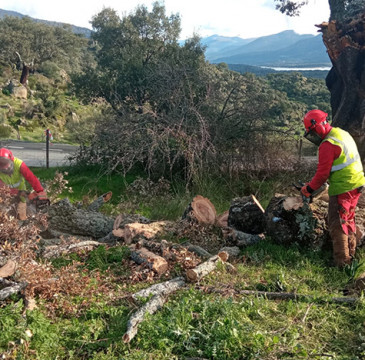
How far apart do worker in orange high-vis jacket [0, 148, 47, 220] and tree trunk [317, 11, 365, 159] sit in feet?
20.6

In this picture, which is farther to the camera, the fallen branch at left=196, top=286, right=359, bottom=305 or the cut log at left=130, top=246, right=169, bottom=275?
the cut log at left=130, top=246, right=169, bottom=275

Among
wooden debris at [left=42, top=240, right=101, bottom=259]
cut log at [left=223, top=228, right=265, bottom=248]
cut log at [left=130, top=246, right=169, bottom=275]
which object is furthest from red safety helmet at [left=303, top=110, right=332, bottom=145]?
wooden debris at [left=42, top=240, right=101, bottom=259]

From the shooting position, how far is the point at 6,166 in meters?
5.88

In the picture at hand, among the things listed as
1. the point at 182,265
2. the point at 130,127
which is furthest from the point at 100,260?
the point at 130,127

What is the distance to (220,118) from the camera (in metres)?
9.80

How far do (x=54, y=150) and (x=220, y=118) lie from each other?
58.5ft

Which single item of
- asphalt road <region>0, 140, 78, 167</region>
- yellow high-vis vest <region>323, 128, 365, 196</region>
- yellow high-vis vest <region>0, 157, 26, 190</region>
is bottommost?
asphalt road <region>0, 140, 78, 167</region>

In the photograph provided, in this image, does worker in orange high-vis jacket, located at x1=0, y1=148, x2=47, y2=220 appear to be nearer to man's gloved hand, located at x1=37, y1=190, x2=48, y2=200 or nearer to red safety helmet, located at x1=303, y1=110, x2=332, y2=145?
man's gloved hand, located at x1=37, y1=190, x2=48, y2=200

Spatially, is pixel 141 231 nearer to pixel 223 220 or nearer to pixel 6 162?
pixel 223 220

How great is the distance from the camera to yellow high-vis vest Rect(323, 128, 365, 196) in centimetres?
467

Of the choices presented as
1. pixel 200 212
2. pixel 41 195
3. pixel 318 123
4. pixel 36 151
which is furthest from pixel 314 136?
Result: pixel 36 151

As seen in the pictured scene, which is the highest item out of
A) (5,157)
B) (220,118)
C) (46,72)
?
(46,72)

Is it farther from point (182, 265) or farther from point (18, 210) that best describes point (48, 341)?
point (18, 210)

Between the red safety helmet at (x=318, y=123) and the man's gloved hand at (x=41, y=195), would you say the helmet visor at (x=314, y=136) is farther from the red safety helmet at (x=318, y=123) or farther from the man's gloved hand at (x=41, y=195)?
the man's gloved hand at (x=41, y=195)
